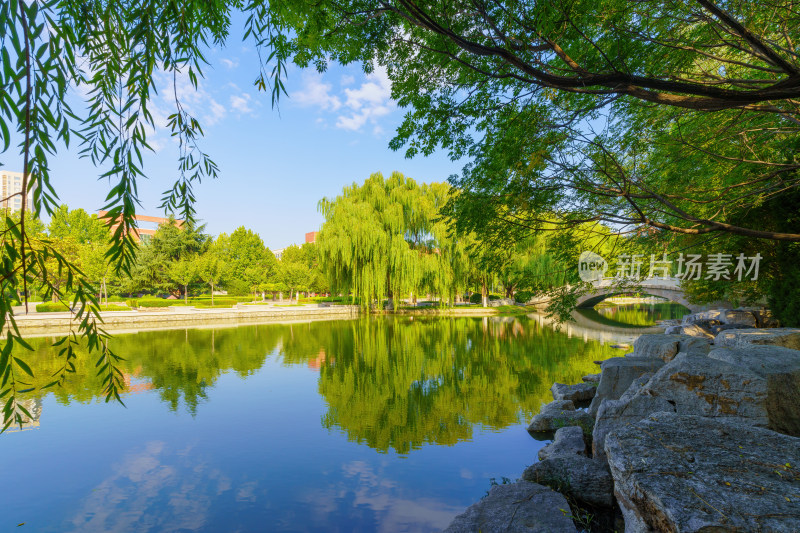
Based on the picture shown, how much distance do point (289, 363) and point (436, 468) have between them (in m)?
6.94

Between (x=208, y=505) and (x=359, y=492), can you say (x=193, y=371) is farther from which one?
(x=359, y=492)

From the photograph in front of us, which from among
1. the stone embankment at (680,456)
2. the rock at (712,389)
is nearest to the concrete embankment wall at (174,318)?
the stone embankment at (680,456)

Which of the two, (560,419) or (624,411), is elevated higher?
(624,411)

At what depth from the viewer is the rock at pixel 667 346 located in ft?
17.1

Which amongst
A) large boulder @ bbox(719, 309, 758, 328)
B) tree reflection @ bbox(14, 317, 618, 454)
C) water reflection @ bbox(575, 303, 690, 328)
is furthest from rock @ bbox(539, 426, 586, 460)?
water reflection @ bbox(575, 303, 690, 328)

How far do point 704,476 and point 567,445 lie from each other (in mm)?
2585

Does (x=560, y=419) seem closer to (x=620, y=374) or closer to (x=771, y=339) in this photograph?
(x=620, y=374)

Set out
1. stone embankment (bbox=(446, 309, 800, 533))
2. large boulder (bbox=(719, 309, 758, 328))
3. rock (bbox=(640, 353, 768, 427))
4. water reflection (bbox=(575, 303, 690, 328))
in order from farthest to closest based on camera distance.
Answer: water reflection (bbox=(575, 303, 690, 328))
large boulder (bbox=(719, 309, 758, 328))
rock (bbox=(640, 353, 768, 427))
stone embankment (bbox=(446, 309, 800, 533))

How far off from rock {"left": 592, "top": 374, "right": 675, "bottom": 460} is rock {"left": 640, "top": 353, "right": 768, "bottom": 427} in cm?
8

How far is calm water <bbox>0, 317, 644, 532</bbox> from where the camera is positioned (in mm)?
3900

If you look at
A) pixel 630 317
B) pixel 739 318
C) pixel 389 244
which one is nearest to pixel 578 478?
pixel 739 318

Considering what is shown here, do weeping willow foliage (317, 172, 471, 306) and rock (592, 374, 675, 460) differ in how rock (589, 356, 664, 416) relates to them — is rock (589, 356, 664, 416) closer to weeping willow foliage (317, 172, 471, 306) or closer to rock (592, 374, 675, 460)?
rock (592, 374, 675, 460)

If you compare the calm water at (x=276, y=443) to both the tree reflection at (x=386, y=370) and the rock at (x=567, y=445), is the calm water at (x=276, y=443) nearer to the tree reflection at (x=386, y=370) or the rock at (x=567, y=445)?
the tree reflection at (x=386, y=370)

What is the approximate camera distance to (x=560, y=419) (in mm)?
5570
